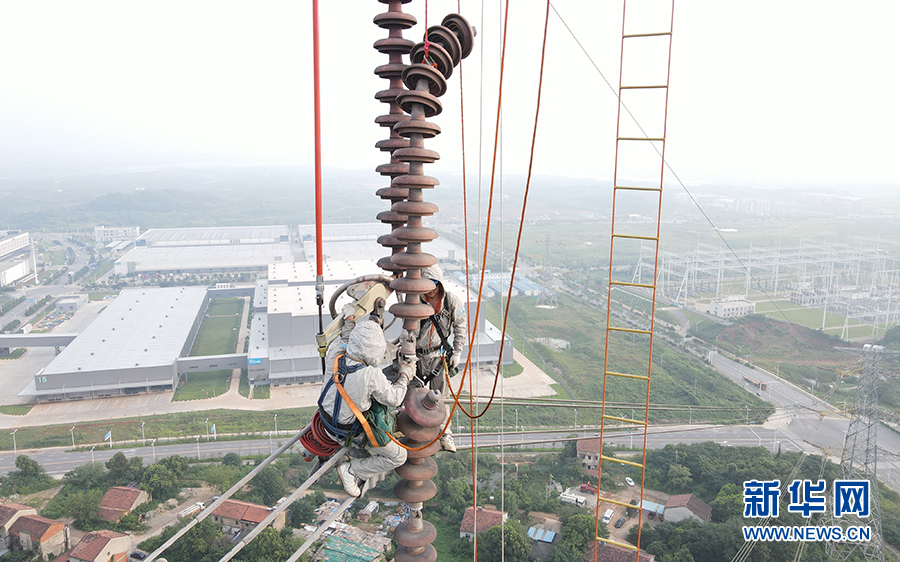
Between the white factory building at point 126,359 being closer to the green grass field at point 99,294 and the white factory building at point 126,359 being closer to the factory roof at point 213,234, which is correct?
the green grass field at point 99,294

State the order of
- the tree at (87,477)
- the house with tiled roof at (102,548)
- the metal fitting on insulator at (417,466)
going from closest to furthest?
the metal fitting on insulator at (417,466), the house with tiled roof at (102,548), the tree at (87,477)

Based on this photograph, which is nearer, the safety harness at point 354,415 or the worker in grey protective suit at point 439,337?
the safety harness at point 354,415

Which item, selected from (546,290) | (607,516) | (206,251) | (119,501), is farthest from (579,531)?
(206,251)

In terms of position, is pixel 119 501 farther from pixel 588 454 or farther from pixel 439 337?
pixel 439 337

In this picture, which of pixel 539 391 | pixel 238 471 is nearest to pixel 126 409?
pixel 238 471

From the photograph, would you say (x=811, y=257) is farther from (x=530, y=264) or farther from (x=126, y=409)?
(x=126, y=409)

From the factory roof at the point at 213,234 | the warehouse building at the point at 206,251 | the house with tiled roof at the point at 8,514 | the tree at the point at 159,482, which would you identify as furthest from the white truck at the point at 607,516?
the factory roof at the point at 213,234

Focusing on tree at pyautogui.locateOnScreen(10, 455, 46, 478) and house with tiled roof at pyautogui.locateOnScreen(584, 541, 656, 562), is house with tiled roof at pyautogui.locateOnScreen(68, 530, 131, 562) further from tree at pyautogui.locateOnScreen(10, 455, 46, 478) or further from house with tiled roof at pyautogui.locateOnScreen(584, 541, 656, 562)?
house with tiled roof at pyautogui.locateOnScreen(584, 541, 656, 562)
